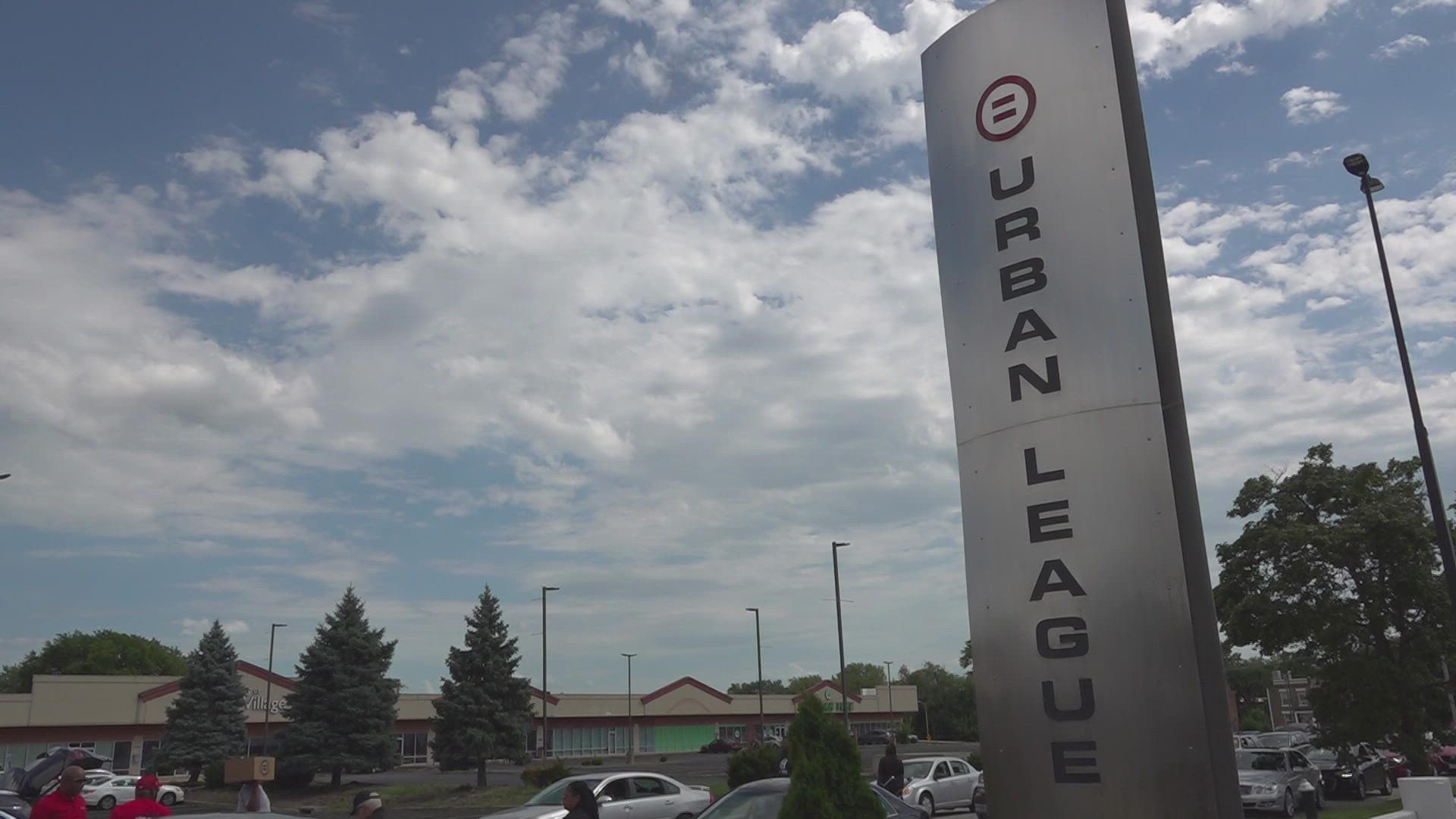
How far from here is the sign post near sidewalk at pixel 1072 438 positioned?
5.64 meters

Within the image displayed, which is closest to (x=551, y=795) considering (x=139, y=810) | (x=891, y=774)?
(x=891, y=774)

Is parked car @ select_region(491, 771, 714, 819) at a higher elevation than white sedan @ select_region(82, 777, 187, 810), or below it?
higher

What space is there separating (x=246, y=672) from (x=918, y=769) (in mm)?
52358

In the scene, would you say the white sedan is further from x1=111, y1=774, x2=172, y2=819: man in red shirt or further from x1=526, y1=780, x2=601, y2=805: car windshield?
x1=111, y1=774, x2=172, y2=819: man in red shirt

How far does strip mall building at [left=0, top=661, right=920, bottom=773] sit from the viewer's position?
59.5 meters

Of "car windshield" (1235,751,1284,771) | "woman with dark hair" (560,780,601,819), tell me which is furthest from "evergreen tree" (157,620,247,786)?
"woman with dark hair" (560,780,601,819)

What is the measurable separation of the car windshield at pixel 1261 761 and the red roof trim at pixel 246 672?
51.5 metres

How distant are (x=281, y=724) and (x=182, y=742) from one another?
16525 mm

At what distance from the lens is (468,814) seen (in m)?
30.8

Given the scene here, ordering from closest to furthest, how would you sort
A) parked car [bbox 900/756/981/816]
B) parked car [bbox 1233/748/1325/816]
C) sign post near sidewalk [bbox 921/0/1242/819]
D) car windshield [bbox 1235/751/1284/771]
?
1. sign post near sidewalk [bbox 921/0/1242/819]
2. parked car [bbox 1233/748/1325/816]
3. car windshield [bbox 1235/751/1284/771]
4. parked car [bbox 900/756/981/816]

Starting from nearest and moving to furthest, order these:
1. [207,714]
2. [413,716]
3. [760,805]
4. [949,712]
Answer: [760,805]
[207,714]
[413,716]
[949,712]

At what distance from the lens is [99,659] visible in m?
110

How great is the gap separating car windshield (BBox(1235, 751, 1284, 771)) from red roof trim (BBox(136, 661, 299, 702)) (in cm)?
5155

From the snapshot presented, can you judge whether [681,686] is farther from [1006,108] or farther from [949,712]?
[1006,108]
